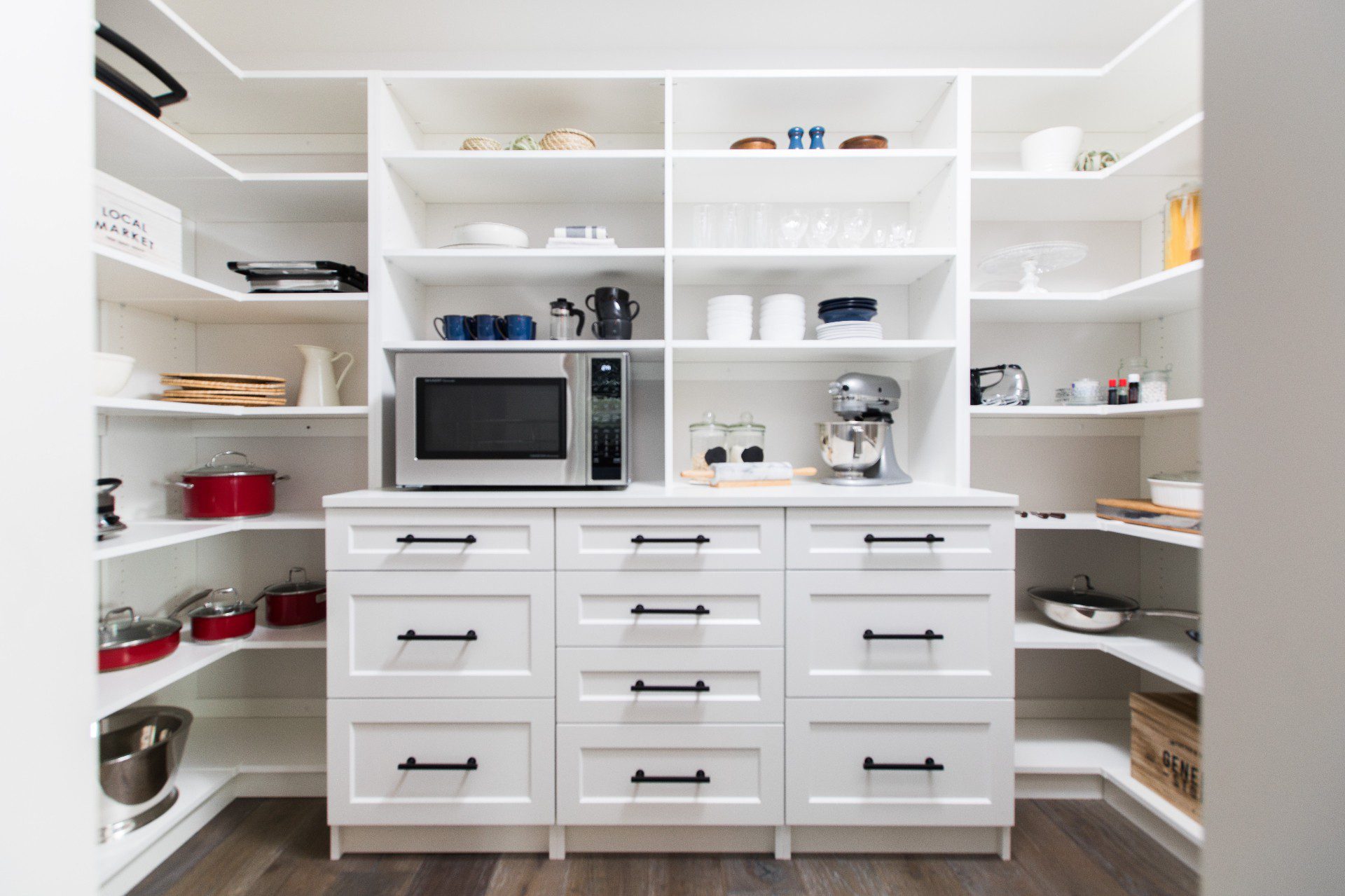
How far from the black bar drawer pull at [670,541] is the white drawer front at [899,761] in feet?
1.59

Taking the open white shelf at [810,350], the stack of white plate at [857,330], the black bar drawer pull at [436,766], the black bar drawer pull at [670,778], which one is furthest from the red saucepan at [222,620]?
the stack of white plate at [857,330]

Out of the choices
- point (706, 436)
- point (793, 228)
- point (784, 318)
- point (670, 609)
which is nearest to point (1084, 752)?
point (670, 609)

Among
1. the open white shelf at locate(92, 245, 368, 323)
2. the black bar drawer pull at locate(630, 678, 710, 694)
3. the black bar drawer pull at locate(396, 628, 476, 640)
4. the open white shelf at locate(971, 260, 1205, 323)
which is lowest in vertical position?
the black bar drawer pull at locate(630, 678, 710, 694)

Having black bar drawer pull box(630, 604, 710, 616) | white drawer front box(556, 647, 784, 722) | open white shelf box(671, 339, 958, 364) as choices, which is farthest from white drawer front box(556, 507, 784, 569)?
open white shelf box(671, 339, 958, 364)

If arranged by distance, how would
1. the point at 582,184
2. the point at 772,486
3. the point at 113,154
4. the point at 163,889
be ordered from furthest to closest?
the point at 582,184 < the point at 772,486 < the point at 113,154 < the point at 163,889

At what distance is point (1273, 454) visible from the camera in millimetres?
344

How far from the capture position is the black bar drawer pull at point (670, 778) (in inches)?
56.8

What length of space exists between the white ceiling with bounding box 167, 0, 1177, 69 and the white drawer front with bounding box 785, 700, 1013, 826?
212 centimetres

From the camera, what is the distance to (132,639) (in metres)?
1.55

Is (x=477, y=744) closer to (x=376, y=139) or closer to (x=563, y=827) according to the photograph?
(x=563, y=827)

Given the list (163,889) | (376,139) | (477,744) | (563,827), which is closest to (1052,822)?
(563,827)

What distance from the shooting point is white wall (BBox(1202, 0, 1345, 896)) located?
0.33 meters

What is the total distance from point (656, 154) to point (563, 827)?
1938 mm

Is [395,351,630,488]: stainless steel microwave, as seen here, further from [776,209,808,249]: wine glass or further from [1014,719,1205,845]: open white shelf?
[1014,719,1205,845]: open white shelf
